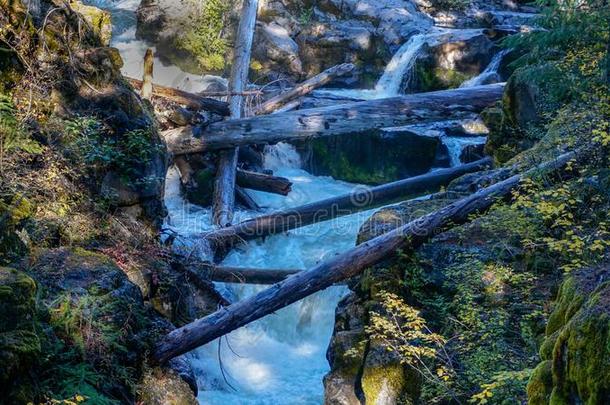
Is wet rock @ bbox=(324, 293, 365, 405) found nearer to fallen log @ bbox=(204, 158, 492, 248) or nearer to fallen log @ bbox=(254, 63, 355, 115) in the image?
fallen log @ bbox=(204, 158, 492, 248)

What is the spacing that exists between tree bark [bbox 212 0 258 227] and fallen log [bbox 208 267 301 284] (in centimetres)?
137

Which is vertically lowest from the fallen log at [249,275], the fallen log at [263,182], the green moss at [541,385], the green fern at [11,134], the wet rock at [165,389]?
the fallen log at [249,275]

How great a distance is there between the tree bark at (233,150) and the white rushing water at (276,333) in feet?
1.59

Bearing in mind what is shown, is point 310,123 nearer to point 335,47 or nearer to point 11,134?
point 11,134

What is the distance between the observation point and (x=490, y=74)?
14.1 metres

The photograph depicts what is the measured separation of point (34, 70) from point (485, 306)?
597 centimetres

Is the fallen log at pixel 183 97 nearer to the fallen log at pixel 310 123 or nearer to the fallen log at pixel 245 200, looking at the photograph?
the fallen log at pixel 310 123

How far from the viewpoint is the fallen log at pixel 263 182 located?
445 inches

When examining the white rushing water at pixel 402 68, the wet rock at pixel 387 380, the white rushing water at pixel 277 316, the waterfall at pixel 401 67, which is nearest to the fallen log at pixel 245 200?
the white rushing water at pixel 277 316

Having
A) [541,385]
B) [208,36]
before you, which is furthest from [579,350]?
[208,36]

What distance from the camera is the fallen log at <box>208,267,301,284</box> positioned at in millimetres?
8391

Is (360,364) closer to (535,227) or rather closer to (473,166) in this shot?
(535,227)

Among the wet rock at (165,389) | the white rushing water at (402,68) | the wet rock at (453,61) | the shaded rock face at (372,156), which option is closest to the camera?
the wet rock at (165,389)

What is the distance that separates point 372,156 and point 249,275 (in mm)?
6277
